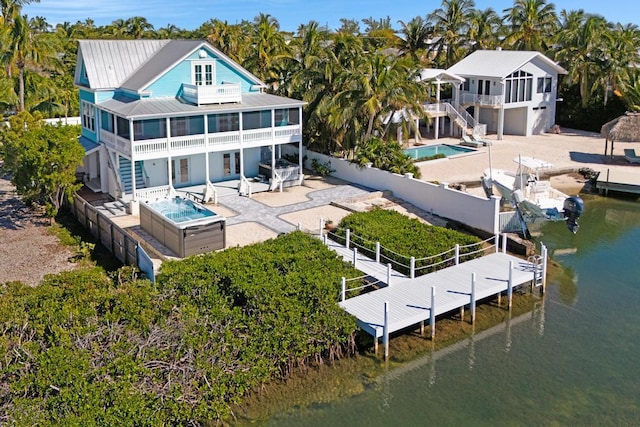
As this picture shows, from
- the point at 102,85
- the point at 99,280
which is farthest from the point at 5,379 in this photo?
the point at 102,85

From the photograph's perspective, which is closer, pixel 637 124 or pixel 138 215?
pixel 138 215

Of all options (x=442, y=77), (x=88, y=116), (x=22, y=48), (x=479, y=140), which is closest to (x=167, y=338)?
(x=88, y=116)

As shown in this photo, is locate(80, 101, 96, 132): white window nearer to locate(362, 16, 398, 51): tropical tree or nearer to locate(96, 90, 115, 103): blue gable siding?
locate(96, 90, 115, 103): blue gable siding

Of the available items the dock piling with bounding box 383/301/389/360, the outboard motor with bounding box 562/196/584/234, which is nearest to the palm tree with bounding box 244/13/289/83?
the outboard motor with bounding box 562/196/584/234

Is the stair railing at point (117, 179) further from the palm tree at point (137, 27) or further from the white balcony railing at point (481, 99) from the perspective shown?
the palm tree at point (137, 27)

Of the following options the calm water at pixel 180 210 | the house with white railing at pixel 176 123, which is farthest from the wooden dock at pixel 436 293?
the house with white railing at pixel 176 123

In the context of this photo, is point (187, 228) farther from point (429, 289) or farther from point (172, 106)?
point (172, 106)

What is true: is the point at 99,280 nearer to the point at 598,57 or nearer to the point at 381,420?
the point at 381,420
